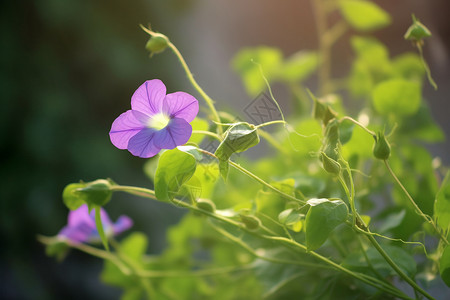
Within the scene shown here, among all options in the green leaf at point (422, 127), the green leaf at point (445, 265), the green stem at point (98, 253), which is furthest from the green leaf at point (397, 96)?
the green stem at point (98, 253)

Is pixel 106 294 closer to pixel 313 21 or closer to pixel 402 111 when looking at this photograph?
pixel 313 21

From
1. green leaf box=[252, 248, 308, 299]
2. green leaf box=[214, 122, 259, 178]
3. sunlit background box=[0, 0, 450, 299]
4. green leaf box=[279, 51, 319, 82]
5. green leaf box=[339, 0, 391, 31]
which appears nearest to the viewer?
green leaf box=[214, 122, 259, 178]

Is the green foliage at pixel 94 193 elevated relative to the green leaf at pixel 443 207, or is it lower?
elevated

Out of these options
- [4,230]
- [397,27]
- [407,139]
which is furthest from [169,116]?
[4,230]

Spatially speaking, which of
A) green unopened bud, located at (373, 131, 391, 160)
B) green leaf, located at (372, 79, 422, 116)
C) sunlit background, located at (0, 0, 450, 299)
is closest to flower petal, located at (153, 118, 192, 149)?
green unopened bud, located at (373, 131, 391, 160)

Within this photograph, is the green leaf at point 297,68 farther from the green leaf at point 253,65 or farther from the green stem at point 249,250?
the green stem at point 249,250

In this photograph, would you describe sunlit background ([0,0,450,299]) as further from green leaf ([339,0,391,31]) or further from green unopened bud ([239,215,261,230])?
green unopened bud ([239,215,261,230])
